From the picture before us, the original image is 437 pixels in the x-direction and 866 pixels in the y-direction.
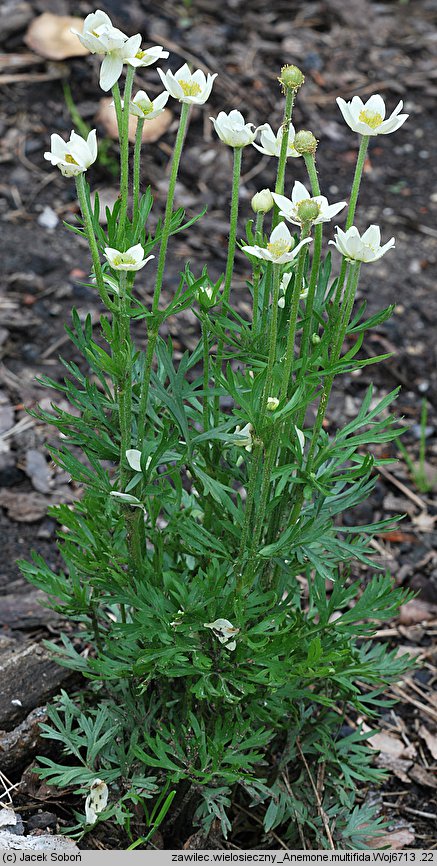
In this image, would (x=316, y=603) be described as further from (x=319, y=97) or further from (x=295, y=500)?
(x=319, y=97)

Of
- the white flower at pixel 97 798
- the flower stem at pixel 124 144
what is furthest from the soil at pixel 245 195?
the flower stem at pixel 124 144

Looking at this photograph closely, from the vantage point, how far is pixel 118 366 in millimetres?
1704

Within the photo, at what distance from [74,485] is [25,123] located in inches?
90.2

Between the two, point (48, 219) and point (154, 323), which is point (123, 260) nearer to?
point (154, 323)

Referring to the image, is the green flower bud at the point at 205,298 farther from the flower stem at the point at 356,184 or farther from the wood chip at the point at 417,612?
the wood chip at the point at 417,612

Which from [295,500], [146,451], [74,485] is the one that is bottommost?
[74,485]

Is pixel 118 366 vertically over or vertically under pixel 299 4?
over

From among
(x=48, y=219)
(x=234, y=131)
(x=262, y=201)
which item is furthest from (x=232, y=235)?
(x=48, y=219)

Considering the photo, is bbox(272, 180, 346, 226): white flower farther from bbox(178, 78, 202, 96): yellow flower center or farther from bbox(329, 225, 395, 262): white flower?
bbox(178, 78, 202, 96): yellow flower center

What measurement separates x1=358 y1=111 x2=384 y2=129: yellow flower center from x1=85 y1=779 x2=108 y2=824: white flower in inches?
56.9

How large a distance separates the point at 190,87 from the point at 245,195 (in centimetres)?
290

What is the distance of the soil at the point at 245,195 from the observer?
315 centimetres

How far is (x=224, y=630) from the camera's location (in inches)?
71.6
